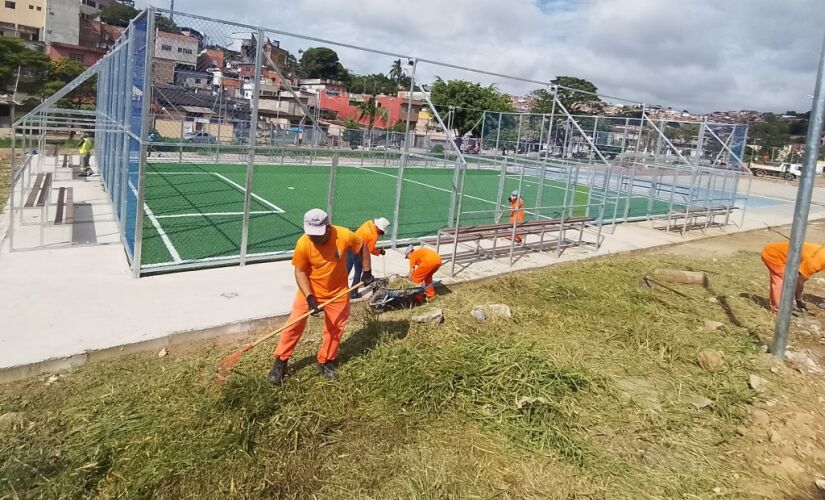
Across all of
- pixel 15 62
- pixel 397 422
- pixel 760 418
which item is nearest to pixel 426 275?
pixel 397 422

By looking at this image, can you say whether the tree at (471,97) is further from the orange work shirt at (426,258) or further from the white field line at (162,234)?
the orange work shirt at (426,258)

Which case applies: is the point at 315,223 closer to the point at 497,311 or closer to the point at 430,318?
the point at 430,318

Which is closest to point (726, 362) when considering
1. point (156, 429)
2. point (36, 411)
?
point (156, 429)

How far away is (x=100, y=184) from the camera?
15.3 metres

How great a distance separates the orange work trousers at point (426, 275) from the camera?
804 cm

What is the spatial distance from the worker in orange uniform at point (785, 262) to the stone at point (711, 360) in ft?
7.04

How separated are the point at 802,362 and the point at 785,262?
161 centimetres

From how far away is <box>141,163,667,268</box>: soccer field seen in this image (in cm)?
1016

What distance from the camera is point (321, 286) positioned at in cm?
525

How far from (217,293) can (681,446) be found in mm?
5779

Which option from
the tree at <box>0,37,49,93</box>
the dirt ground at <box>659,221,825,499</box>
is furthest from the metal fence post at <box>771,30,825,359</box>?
the tree at <box>0,37,49,93</box>

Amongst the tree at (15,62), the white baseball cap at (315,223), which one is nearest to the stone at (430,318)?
the white baseball cap at (315,223)

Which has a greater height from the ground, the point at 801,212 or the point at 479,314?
the point at 801,212

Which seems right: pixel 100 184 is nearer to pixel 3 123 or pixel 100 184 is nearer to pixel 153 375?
pixel 153 375
